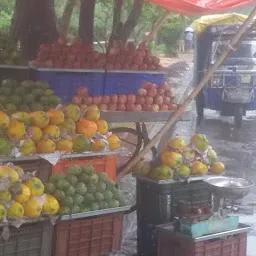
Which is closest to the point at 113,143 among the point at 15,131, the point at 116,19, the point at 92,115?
the point at 92,115

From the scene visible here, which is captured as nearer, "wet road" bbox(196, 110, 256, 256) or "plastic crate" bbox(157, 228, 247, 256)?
"plastic crate" bbox(157, 228, 247, 256)

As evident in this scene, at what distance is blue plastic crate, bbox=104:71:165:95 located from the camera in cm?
781

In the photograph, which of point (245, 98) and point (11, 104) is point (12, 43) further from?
point (245, 98)

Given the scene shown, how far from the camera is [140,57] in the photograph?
7.94m

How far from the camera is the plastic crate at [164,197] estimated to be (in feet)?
17.7

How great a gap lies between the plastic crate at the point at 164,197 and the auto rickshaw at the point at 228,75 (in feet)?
28.1

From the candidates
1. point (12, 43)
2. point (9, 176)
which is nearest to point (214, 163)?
point (9, 176)

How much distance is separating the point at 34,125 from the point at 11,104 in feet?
2.55

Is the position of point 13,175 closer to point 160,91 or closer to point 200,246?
point 200,246

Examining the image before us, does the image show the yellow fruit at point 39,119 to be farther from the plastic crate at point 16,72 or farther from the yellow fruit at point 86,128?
the plastic crate at point 16,72

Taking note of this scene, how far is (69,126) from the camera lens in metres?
5.32

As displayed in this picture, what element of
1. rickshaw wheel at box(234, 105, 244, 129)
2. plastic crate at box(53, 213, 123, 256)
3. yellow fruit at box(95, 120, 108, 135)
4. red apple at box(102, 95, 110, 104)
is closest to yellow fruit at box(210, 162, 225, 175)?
yellow fruit at box(95, 120, 108, 135)

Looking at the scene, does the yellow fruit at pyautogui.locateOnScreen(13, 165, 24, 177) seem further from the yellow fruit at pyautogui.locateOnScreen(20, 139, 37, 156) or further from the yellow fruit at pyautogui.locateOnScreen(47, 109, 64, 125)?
the yellow fruit at pyautogui.locateOnScreen(47, 109, 64, 125)

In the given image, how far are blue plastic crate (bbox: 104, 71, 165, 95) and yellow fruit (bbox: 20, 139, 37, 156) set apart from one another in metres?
3.00
